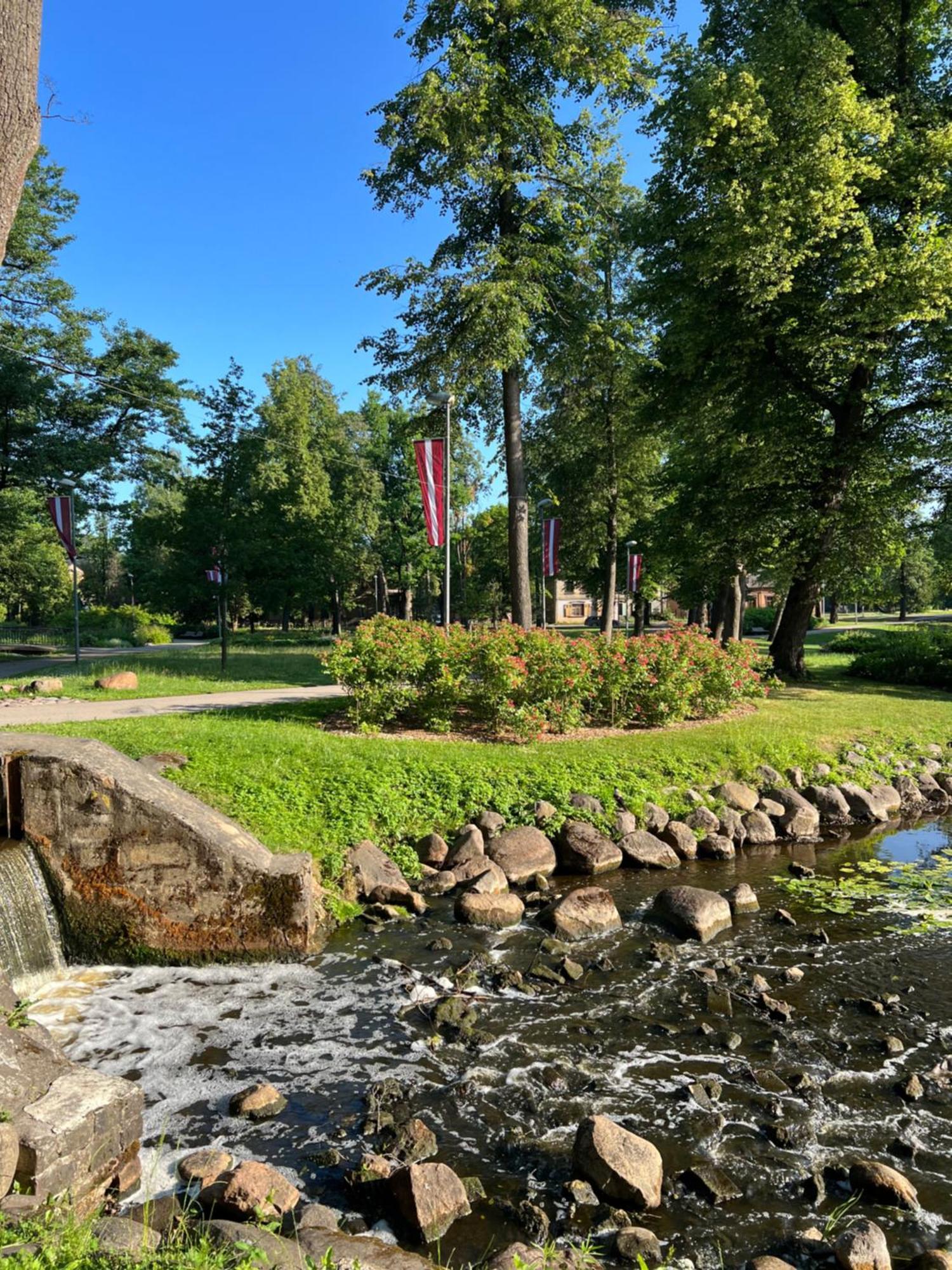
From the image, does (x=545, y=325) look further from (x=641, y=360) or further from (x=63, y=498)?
(x=63, y=498)

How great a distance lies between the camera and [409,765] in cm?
911

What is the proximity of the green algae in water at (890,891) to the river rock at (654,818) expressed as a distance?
152 centimetres

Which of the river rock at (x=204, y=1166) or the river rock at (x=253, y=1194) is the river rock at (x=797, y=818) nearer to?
the river rock at (x=253, y=1194)

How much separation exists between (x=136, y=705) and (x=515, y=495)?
362 inches

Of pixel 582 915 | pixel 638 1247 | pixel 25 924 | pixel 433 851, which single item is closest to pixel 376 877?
pixel 433 851

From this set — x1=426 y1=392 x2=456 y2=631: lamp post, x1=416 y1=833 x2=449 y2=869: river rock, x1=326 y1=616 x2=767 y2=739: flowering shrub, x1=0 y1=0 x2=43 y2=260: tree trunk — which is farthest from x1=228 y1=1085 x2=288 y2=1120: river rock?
x1=426 y1=392 x2=456 y2=631: lamp post

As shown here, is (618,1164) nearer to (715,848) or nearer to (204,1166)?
(204,1166)

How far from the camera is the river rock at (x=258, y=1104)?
4.25 m

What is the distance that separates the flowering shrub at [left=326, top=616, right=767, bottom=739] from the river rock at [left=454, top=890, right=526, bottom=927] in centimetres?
402

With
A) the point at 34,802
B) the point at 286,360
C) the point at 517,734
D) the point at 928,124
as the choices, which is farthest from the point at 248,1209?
the point at 286,360

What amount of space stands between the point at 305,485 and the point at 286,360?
16.5m

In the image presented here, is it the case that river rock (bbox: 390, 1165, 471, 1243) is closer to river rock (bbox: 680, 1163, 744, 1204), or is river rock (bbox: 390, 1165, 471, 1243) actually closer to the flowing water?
the flowing water

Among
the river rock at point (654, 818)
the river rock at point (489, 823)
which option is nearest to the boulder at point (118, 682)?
the river rock at point (489, 823)

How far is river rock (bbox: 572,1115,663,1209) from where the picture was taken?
357 centimetres
